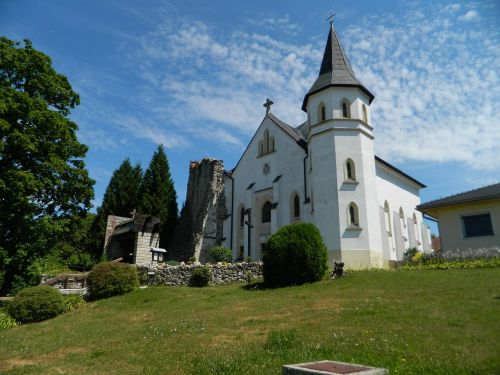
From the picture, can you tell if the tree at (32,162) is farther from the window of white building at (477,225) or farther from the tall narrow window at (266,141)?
the window of white building at (477,225)

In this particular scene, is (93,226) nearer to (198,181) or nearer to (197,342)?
(198,181)

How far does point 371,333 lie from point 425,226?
3124cm

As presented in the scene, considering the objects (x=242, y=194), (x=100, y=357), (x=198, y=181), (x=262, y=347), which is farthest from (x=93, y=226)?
(x=262, y=347)

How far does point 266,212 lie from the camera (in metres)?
30.8

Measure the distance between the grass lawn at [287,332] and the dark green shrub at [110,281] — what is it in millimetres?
2528

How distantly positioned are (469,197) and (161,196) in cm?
2650

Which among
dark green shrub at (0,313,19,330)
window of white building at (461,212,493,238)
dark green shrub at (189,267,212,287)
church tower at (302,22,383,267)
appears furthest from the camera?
church tower at (302,22,383,267)

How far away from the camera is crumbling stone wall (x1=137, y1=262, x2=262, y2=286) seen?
20969 millimetres

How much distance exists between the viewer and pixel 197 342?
8906 millimetres

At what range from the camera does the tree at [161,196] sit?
36625mm

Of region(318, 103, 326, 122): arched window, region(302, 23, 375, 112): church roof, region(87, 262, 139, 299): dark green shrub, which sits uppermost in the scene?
region(302, 23, 375, 112): church roof

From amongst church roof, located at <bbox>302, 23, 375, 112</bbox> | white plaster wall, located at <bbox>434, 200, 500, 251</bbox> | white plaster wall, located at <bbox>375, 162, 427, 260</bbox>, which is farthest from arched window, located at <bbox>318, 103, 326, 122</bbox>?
white plaster wall, located at <bbox>434, 200, 500, 251</bbox>

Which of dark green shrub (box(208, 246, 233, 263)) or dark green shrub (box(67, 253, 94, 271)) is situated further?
dark green shrub (box(67, 253, 94, 271))

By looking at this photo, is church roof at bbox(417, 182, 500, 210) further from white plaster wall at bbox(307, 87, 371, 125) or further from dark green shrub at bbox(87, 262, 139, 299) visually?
dark green shrub at bbox(87, 262, 139, 299)
